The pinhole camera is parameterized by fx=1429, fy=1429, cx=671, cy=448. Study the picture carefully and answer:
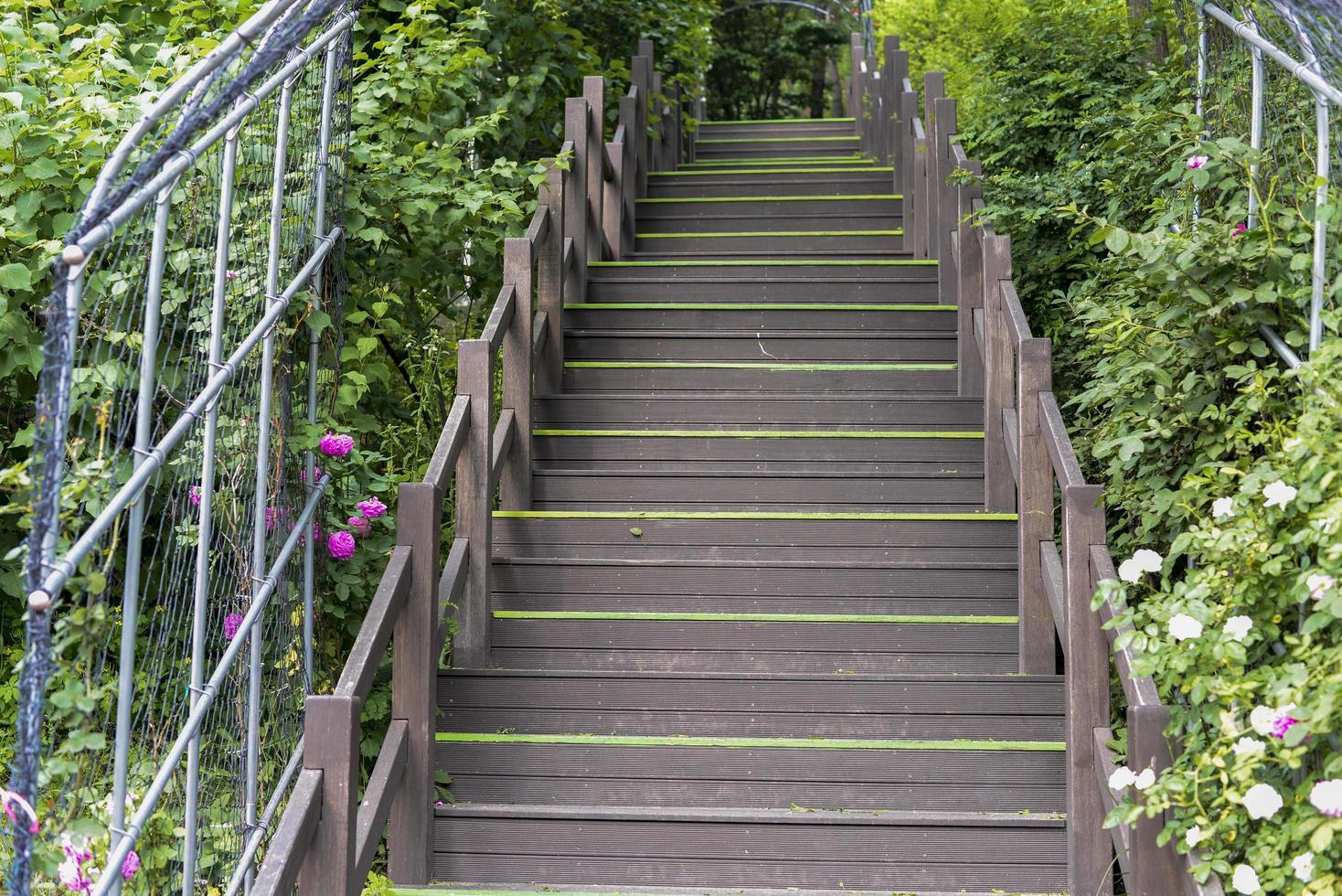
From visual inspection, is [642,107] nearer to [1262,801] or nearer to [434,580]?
[434,580]

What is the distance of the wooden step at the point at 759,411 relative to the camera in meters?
5.14

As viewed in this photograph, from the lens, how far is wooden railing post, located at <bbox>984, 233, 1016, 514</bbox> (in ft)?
14.8

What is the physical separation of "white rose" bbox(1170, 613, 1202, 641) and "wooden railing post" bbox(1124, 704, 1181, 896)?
0.89 ft

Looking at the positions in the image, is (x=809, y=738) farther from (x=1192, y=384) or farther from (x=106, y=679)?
(x=106, y=679)

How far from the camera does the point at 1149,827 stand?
294cm

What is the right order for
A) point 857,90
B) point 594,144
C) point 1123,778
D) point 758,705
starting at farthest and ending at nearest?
point 857,90
point 594,144
point 758,705
point 1123,778

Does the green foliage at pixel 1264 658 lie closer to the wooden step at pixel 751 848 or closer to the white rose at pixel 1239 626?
the white rose at pixel 1239 626

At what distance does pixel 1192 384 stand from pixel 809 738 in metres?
1.42

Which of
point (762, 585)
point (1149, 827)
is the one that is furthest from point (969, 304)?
point (1149, 827)

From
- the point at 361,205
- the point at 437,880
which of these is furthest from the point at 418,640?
the point at 361,205

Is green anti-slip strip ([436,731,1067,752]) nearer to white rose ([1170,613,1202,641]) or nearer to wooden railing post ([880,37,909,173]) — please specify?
white rose ([1170,613,1202,641])

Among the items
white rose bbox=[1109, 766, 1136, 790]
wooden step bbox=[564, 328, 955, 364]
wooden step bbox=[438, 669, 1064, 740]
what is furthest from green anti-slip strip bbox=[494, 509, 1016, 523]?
white rose bbox=[1109, 766, 1136, 790]

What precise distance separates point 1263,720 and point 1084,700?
965 mm

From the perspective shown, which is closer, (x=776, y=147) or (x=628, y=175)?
(x=628, y=175)
